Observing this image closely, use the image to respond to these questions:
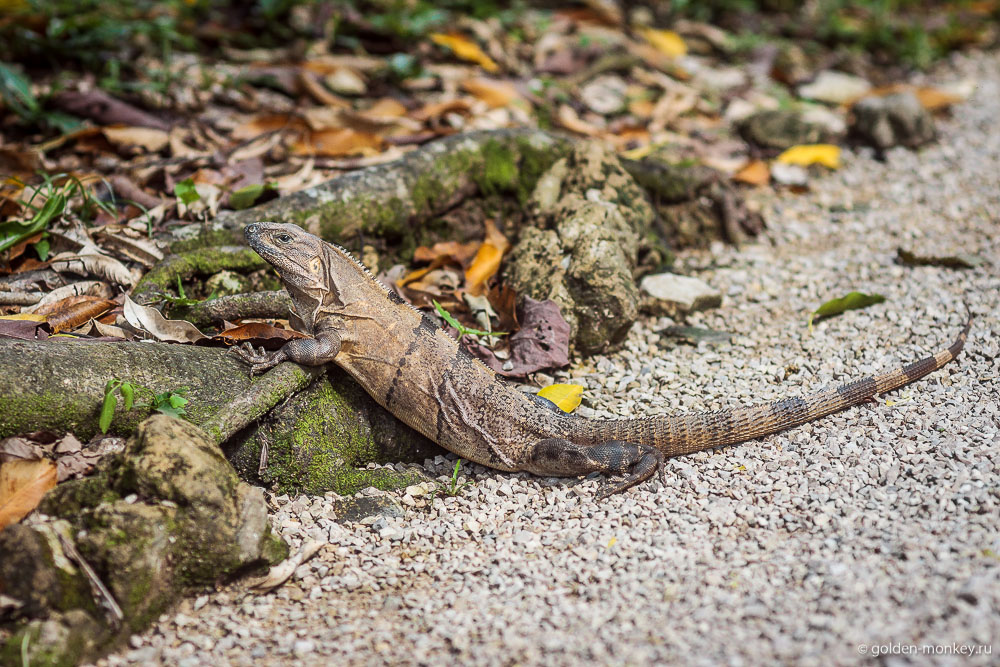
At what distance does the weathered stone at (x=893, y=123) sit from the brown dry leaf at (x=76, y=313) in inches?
296

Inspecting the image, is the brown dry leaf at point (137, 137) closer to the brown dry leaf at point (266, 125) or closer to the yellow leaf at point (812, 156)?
the brown dry leaf at point (266, 125)

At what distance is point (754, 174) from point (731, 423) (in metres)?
3.94

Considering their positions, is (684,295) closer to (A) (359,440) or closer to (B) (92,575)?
(A) (359,440)

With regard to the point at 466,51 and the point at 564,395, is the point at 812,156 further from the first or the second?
the point at 564,395

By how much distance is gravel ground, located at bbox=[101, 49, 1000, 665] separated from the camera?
3170 millimetres

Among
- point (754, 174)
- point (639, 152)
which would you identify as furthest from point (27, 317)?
point (754, 174)

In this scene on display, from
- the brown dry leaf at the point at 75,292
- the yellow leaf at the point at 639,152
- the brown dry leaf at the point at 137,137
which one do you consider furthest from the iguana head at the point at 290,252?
the yellow leaf at the point at 639,152

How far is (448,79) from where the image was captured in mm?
7746

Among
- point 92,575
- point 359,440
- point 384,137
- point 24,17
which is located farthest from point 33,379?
point 24,17

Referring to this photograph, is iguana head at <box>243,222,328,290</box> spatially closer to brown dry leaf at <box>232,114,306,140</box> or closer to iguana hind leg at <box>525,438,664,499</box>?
iguana hind leg at <box>525,438,664,499</box>

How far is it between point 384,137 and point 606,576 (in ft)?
13.7

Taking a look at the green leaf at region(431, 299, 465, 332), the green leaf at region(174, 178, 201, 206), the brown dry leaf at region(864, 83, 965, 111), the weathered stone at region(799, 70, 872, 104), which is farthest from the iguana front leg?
the brown dry leaf at region(864, 83, 965, 111)

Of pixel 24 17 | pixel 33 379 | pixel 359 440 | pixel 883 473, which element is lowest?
pixel 359 440

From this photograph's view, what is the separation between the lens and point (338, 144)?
6.26 metres
